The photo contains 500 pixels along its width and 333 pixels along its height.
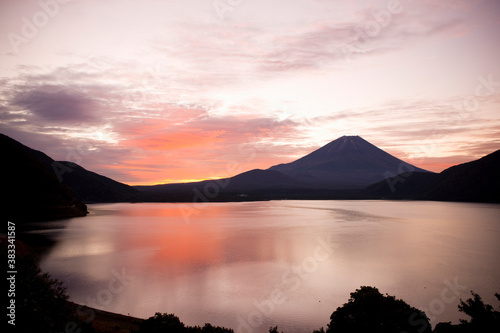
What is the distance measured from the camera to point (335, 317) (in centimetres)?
1470

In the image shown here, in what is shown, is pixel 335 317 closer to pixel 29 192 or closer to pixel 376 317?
pixel 376 317

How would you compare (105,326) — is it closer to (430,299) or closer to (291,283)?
(291,283)

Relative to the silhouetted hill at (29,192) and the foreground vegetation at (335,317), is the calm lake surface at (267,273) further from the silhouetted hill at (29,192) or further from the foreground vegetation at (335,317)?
the silhouetted hill at (29,192)

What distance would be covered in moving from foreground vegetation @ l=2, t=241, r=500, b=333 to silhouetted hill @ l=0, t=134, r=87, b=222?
77.0m

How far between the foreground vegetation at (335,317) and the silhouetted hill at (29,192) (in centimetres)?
7702

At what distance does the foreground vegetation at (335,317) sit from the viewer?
12.7m

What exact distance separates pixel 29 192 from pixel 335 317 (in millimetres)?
96504

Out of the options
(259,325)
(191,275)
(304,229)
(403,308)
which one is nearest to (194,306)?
(259,325)

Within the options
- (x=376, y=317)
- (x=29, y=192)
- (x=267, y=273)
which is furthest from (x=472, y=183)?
(x=29, y=192)

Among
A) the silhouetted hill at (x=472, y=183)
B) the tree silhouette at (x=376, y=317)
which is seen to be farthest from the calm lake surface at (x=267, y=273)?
the silhouetted hill at (x=472, y=183)

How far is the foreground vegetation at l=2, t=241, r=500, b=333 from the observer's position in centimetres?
1271

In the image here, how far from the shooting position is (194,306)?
2181 cm

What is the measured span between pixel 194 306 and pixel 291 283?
941 cm

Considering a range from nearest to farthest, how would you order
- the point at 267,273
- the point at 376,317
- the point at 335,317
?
the point at 376,317, the point at 335,317, the point at 267,273
